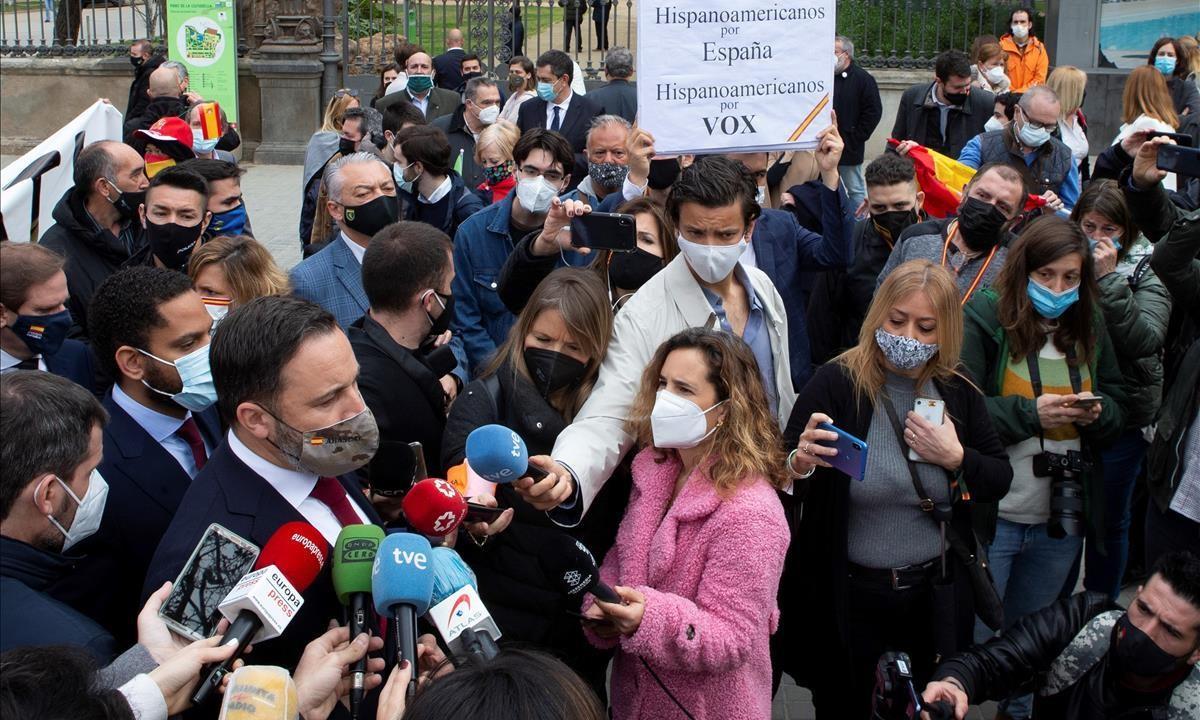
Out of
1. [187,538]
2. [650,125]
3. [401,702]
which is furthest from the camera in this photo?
[650,125]

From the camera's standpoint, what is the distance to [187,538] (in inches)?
109

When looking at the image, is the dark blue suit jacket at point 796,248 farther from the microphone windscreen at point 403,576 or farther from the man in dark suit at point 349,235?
the microphone windscreen at point 403,576

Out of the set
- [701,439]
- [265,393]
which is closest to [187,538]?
[265,393]

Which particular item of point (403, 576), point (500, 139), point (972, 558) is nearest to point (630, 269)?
point (972, 558)

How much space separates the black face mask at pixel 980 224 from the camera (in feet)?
17.9

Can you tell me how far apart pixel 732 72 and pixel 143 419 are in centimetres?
277

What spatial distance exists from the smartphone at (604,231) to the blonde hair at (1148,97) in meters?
5.89

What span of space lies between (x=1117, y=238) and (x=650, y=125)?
2337 millimetres

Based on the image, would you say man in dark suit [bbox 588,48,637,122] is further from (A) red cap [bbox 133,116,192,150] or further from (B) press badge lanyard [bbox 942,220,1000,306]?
(B) press badge lanyard [bbox 942,220,1000,306]

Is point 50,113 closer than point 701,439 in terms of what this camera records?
No

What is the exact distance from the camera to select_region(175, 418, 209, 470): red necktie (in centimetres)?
392

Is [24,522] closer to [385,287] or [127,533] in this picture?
[127,533]

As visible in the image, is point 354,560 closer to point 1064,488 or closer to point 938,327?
point 938,327

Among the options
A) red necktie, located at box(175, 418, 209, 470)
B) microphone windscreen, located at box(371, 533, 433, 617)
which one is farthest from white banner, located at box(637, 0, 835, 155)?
microphone windscreen, located at box(371, 533, 433, 617)
